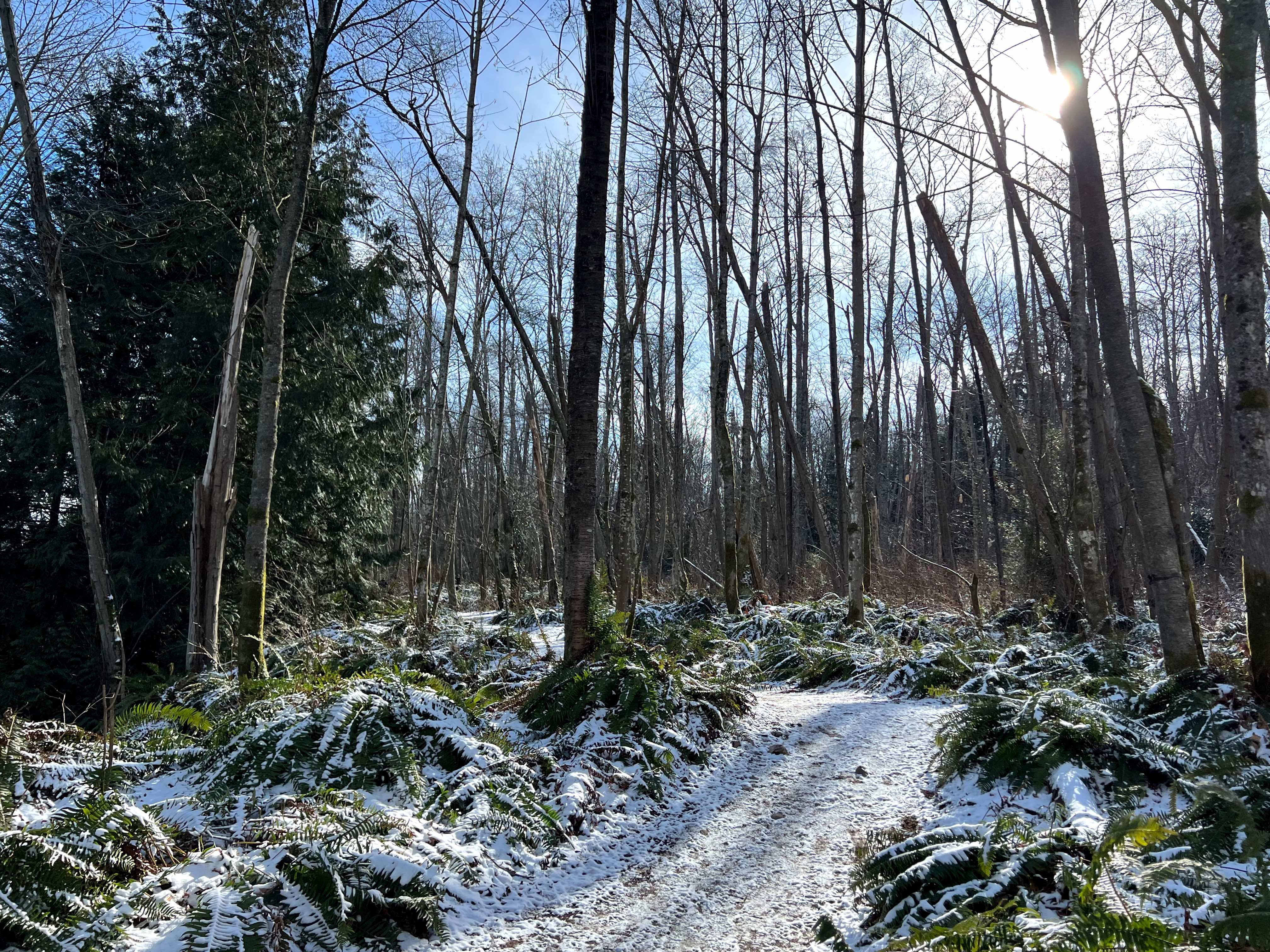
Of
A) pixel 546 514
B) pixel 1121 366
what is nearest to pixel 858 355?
pixel 1121 366

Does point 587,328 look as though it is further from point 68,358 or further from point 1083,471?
point 1083,471

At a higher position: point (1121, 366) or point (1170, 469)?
point (1121, 366)

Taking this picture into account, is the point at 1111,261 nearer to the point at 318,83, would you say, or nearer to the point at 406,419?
the point at 318,83

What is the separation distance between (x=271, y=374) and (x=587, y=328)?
3.19m

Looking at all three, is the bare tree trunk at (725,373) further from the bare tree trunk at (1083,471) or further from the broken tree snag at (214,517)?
the broken tree snag at (214,517)

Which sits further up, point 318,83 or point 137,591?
point 318,83

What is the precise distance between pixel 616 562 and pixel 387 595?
11.9 meters

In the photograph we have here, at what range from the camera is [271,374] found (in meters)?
6.80

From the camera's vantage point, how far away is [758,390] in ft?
98.9

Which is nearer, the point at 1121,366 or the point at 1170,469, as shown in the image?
the point at 1121,366

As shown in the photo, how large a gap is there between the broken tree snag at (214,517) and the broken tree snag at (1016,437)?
31.4ft

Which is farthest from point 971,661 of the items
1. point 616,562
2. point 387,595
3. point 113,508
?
point 387,595

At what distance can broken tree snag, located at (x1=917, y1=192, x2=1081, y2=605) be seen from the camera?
10.3 m

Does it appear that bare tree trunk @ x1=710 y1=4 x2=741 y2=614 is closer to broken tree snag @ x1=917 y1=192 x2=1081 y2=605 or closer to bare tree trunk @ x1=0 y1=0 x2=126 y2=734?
broken tree snag @ x1=917 y1=192 x2=1081 y2=605
